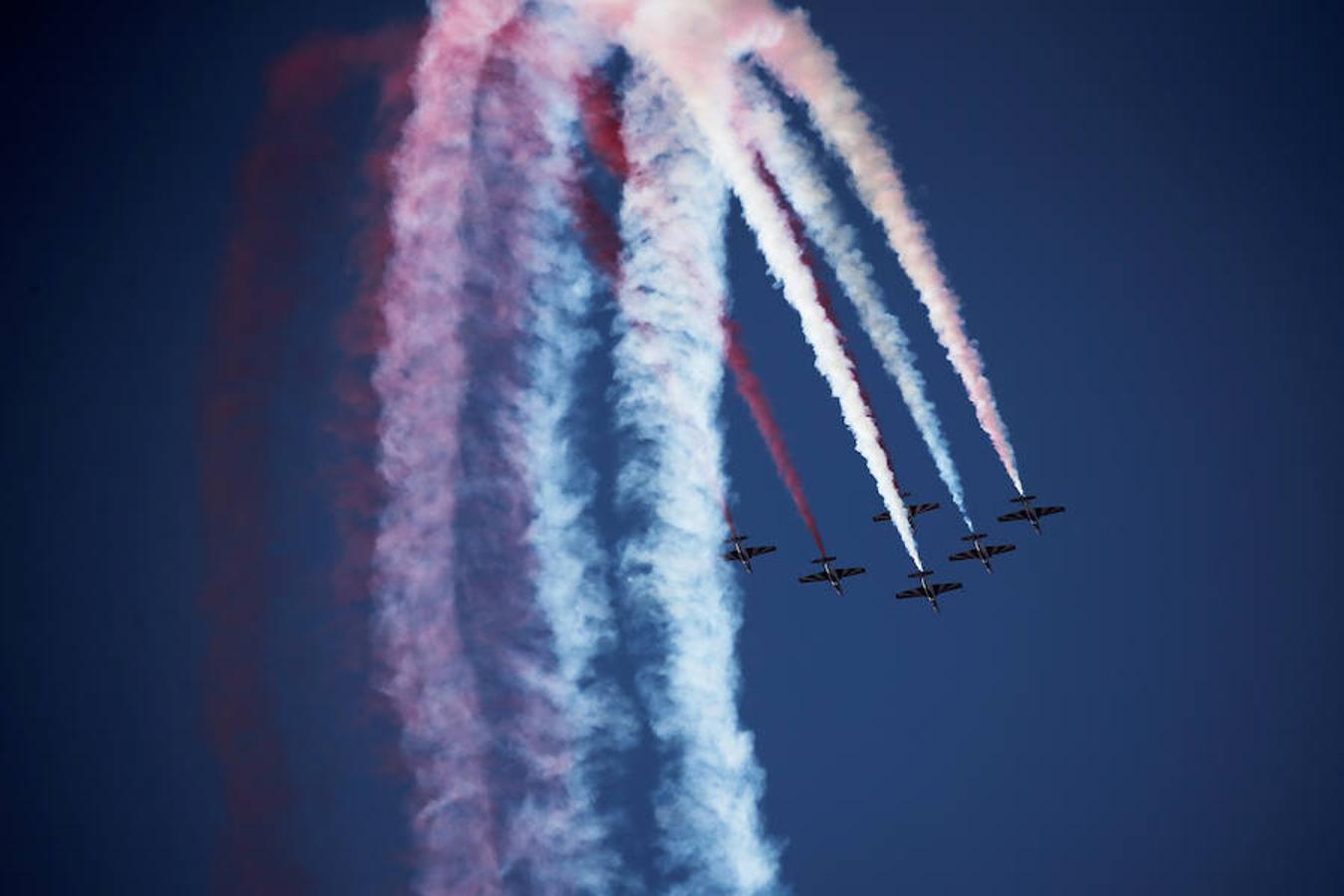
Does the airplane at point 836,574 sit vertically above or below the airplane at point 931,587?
above

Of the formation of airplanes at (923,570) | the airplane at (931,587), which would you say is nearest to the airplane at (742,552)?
the formation of airplanes at (923,570)

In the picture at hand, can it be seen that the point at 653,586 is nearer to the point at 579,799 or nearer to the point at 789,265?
the point at 579,799

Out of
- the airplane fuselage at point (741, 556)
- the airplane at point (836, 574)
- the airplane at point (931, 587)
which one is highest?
the airplane fuselage at point (741, 556)

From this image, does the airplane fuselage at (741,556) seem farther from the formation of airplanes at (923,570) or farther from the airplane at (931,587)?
the airplane at (931,587)

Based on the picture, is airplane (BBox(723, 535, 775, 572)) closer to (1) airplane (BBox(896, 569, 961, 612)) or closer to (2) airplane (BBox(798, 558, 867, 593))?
(2) airplane (BBox(798, 558, 867, 593))

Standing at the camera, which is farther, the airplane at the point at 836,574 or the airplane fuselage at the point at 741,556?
the airplane at the point at 836,574

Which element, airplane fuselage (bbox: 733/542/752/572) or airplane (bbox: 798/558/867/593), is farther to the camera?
airplane (bbox: 798/558/867/593)

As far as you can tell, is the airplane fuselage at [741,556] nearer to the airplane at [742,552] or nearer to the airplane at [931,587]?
the airplane at [742,552]

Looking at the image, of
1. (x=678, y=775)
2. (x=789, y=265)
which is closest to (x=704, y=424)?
(x=789, y=265)

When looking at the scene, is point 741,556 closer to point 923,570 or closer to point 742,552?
point 742,552

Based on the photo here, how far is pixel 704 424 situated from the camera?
28.8 m

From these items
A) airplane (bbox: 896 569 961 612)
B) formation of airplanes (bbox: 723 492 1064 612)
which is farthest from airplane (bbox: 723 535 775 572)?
airplane (bbox: 896 569 961 612)

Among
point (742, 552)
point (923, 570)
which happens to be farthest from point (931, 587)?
point (742, 552)

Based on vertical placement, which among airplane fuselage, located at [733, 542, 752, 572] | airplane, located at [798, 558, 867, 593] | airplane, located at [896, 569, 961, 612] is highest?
airplane fuselage, located at [733, 542, 752, 572]
